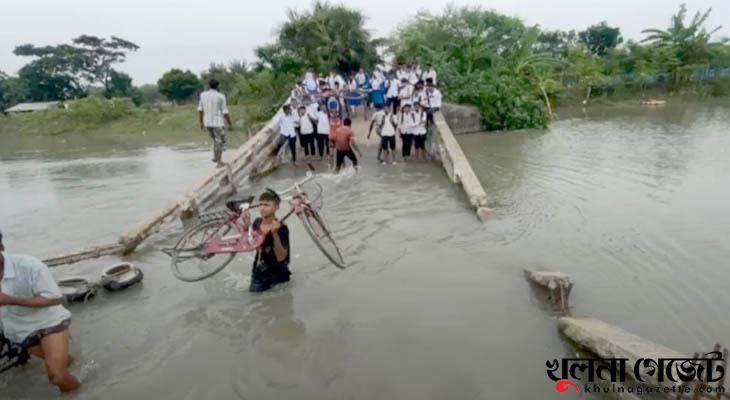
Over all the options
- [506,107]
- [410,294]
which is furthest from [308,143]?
[506,107]

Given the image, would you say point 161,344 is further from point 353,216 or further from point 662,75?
point 662,75

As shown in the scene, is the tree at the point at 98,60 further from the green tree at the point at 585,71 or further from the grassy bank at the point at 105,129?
the green tree at the point at 585,71

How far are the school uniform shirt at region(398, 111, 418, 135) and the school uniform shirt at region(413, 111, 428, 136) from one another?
49 mm

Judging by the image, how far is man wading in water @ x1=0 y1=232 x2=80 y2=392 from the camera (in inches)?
143

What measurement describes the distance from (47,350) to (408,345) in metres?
2.79

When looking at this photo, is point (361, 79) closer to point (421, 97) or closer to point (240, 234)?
point (421, 97)

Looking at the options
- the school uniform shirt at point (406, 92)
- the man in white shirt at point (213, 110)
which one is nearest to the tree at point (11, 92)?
the school uniform shirt at point (406, 92)

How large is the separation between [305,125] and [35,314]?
9.13m

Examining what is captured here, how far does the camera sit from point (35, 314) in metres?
3.73

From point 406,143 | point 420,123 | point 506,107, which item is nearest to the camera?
point 420,123

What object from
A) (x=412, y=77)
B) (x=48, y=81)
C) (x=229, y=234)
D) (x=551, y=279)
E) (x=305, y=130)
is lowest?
(x=551, y=279)

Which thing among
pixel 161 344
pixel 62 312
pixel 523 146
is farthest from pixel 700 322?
pixel 523 146

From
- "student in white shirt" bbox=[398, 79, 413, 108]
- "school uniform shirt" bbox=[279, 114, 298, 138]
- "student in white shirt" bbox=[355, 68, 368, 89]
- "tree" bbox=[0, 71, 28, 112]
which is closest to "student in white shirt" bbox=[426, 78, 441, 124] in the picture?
"student in white shirt" bbox=[398, 79, 413, 108]

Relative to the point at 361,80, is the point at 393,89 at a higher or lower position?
lower
